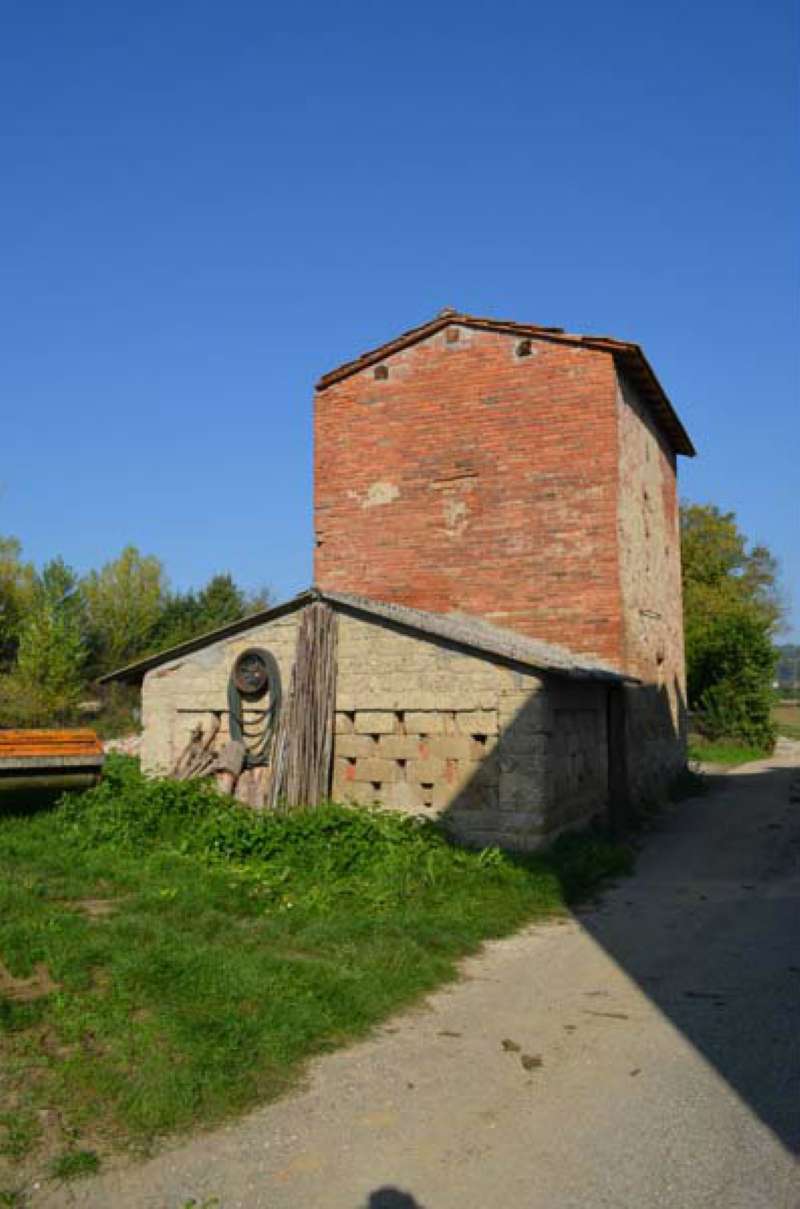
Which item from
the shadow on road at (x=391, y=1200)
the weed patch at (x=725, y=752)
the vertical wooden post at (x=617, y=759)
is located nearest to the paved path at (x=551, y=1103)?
the shadow on road at (x=391, y=1200)

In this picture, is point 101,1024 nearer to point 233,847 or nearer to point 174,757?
point 233,847

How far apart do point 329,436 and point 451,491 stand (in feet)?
9.09

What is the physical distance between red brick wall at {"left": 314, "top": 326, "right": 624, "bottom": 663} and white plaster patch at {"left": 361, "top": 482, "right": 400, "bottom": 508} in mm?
18

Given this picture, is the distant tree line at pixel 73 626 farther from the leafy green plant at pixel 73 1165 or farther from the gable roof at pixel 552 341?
the leafy green plant at pixel 73 1165

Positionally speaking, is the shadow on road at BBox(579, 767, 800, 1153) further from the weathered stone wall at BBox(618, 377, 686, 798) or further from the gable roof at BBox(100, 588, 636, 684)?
the gable roof at BBox(100, 588, 636, 684)

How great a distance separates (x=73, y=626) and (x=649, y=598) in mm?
23388

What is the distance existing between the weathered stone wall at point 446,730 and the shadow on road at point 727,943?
1432 millimetres

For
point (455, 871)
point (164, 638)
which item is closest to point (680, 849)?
point (455, 871)

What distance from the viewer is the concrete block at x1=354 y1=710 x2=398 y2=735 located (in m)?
11.7

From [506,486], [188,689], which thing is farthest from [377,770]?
[506,486]

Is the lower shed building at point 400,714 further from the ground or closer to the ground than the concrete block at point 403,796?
further from the ground

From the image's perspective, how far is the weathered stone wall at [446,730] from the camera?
10.8 metres

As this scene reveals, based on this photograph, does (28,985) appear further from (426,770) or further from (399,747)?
(399,747)

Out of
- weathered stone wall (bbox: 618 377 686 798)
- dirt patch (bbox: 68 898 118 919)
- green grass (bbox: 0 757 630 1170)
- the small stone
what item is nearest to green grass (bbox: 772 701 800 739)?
weathered stone wall (bbox: 618 377 686 798)
